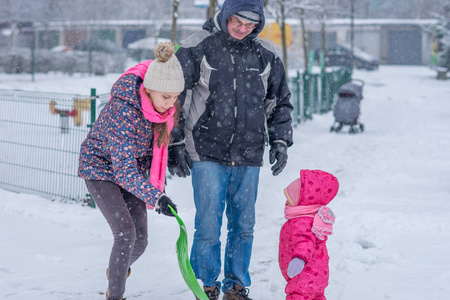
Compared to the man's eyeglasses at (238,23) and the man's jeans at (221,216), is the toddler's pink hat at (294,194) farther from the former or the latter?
the man's eyeglasses at (238,23)

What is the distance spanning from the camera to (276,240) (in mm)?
5973

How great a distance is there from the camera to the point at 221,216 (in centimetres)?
418

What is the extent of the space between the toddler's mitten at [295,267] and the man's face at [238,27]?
146 centimetres

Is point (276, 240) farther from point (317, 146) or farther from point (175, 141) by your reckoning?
point (317, 146)

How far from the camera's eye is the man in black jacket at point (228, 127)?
3973mm

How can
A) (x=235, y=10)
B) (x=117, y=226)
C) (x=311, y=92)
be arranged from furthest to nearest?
(x=311, y=92) < (x=235, y=10) < (x=117, y=226)

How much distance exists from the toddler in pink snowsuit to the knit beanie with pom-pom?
92 cm

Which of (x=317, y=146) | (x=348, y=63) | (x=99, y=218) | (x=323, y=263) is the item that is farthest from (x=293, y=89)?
(x=348, y=63)

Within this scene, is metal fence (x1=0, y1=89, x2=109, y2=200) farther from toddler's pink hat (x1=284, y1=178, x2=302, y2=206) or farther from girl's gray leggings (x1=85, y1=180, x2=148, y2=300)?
toddler's pink hat (x1=284, y1=178, x2=302, y2=206)

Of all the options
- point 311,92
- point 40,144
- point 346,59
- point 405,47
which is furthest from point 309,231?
point 405,47

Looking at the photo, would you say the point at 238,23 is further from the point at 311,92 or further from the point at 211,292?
the point at 311,92

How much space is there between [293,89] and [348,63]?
26609 mm

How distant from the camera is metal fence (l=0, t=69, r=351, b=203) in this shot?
23.3 ft

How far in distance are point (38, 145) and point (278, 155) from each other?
4341 millimetres
